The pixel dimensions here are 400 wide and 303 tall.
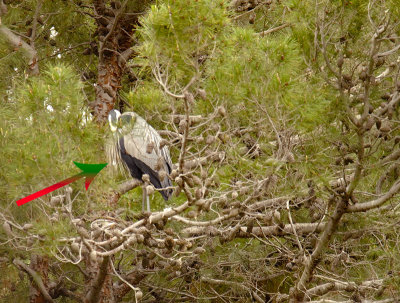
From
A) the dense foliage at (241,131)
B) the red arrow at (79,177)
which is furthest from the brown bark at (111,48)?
the red arrow at (79,177)

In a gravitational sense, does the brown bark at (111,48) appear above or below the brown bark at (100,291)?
above

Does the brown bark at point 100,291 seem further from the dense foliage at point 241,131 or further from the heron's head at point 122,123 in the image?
the heron's head at point 122,123

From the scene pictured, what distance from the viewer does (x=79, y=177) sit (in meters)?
2.75

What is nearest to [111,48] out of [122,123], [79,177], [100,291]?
[122,123]

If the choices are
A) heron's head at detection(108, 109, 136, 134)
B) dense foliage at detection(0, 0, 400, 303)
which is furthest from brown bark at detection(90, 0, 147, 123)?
dense foliage at detection(0, 0, 400, 303)

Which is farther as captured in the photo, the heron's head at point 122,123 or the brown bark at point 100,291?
the brown bark at point 100,291

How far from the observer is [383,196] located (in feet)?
8.88

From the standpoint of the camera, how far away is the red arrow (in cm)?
263

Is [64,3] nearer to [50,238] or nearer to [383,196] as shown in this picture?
[50,238]

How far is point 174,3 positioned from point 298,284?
65.8 inches

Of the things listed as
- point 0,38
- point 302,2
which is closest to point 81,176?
point 302,2

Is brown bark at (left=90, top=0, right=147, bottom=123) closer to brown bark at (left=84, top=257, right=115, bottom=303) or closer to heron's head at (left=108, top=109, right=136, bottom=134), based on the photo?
heron's head at (left=108, top=109, right=136, bottom=134)

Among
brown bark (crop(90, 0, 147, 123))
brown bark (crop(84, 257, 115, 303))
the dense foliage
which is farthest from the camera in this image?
brown bark (crop(90, 0, 147, 123))

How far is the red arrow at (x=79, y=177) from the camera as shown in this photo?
263 centimetres
